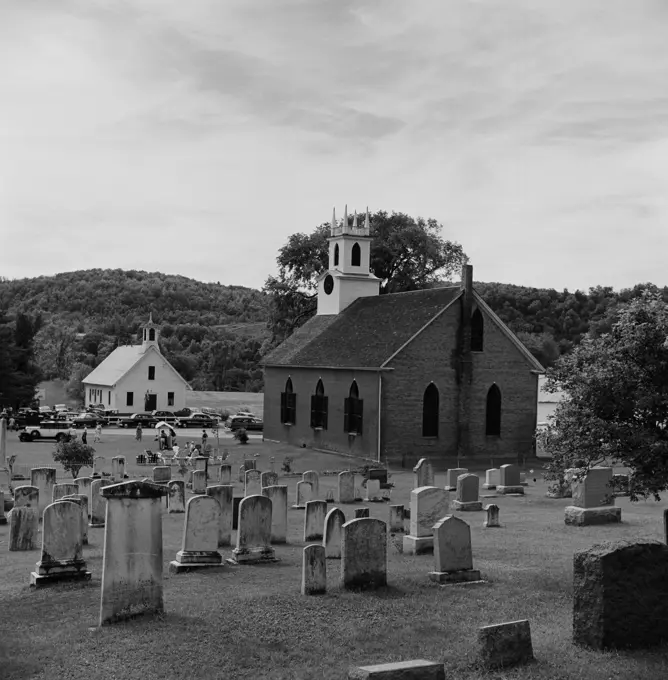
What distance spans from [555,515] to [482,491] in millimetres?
6577

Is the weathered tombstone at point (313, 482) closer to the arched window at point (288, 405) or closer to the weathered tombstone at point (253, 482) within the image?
the weathered tombstone at point (253, 482)

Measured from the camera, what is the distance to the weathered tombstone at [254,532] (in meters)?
17.0

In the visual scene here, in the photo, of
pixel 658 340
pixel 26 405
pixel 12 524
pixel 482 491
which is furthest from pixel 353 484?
pixel 26 405

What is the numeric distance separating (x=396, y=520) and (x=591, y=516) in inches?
202

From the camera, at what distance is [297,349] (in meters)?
52.1

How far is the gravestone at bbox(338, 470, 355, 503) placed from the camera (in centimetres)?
2934

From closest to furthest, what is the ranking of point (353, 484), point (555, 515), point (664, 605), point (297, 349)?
1. point (664, 605)
2. point (555, 515)
3. point (353, 484)
4. point (297, 349)

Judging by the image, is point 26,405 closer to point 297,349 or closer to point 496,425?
point 297,349

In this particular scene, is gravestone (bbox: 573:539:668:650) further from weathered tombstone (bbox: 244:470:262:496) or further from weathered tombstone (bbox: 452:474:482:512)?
weathered tombstone (bbox: 244:470:262:496)

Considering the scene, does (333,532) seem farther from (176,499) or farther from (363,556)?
(176,499)

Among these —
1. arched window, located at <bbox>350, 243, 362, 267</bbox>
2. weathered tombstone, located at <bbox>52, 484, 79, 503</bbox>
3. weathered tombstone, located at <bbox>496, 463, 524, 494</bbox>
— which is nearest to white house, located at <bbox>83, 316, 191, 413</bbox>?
arched window, located at <bbox>350, 243, 362, 267</bbox>

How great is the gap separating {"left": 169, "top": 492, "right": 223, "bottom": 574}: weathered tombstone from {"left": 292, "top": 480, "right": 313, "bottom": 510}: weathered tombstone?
11.0m

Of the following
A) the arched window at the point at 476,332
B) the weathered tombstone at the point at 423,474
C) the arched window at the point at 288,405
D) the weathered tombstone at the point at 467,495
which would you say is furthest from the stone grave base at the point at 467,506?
the arched window at the point at 288,405

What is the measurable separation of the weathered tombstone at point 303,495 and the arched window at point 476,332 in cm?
1880
